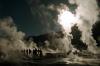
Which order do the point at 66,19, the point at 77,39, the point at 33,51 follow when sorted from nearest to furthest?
the point at 77,39 → the point at 66,19 → the point at 33,51

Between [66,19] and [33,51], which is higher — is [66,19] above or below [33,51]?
above

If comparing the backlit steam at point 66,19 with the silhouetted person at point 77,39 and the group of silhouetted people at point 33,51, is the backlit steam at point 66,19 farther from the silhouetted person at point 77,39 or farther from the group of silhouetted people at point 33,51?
the group of silhouetted people at point 33,51

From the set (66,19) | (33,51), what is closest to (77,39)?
(66,19)

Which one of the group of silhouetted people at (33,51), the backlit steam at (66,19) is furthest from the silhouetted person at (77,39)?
the group of silhouetted people at (33,51)

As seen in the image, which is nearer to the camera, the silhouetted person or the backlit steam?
the backlit steam

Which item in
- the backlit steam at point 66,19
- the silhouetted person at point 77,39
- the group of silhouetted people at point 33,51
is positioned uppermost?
the backlit steam at point 66,19

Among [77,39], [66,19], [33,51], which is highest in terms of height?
Answer: [66,19]

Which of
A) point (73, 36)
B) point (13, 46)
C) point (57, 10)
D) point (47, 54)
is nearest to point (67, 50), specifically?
point (73, 36)

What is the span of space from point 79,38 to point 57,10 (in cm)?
348

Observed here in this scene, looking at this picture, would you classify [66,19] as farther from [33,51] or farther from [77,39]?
[33,51]

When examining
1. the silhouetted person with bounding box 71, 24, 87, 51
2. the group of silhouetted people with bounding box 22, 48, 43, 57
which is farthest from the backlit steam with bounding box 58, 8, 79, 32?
the group of silhouetted people with bounding box 22, 48, 43, 57

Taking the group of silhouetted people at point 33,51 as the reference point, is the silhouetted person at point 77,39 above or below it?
above

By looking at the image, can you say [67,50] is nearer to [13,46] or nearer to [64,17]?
[64,17]

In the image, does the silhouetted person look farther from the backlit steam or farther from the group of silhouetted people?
the group of silhouetted people
